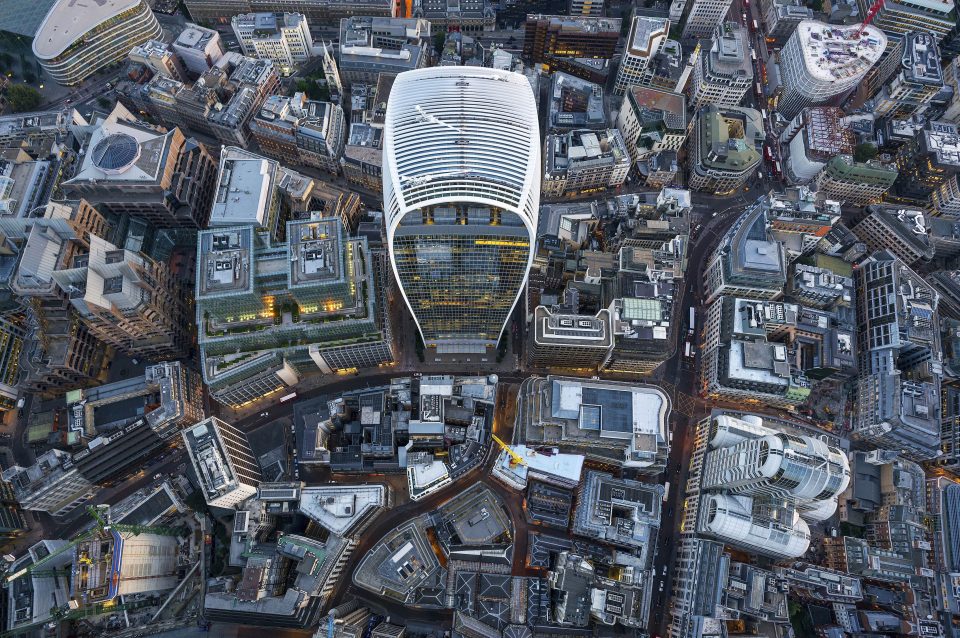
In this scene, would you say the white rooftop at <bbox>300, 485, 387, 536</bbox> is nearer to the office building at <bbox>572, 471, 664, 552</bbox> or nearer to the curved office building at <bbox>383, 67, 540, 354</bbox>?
the office building at <bbox>572, 471, 664, 552</bbox>

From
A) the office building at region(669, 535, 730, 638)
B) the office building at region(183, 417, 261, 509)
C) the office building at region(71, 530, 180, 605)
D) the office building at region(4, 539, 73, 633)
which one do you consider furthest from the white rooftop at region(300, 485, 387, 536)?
the office building at region(669, 535, 730, 638)

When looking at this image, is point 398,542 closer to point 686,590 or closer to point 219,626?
point 219,626

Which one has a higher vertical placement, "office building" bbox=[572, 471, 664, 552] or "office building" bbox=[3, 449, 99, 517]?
"office building" bbox=[572, 471, 664, 552]

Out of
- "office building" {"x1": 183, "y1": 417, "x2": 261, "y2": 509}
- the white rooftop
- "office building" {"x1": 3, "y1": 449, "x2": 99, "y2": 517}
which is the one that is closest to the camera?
"office building" {"x1": 183, "y1": 417, "x2": 261, "y2": 509}

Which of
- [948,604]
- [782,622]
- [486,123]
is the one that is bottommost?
[782,622]

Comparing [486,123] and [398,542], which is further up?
[486,123]

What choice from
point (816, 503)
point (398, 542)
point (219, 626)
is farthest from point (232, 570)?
point (816, 503)

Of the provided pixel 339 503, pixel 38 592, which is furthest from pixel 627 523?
pixel 38 592
